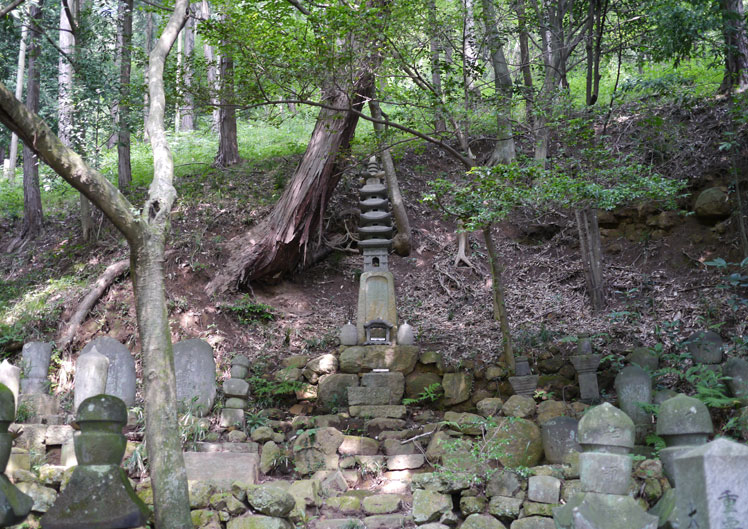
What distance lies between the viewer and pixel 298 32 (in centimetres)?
901

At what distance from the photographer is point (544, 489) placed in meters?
5.10

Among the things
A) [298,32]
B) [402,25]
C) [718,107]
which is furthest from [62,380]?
[718,107]

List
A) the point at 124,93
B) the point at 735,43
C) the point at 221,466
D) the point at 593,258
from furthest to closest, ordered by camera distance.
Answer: the point at 124,93
the point at 735,43
the point at 593,258
the point at 221,466

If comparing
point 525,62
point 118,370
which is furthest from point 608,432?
point 525,62

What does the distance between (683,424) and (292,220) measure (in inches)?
338

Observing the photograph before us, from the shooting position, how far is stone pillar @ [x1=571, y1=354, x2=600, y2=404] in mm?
7617

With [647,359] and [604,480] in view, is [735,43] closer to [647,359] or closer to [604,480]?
[647,359]

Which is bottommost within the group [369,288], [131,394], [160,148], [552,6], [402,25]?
[131,394]

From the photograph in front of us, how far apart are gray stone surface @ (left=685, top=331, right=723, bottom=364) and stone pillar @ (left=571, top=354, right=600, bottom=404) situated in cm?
112

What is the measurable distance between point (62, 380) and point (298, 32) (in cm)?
619

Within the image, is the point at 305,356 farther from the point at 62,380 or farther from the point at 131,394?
the point at 62,380

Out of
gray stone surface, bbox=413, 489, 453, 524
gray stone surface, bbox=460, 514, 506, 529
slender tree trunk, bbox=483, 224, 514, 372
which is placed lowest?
gray stone surface, bbox=460, 514, 506, 529

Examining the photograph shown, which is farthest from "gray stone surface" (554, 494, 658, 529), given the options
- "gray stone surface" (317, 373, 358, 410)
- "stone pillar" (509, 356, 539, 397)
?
"gray stone surface" (317, 373, 358, 410)

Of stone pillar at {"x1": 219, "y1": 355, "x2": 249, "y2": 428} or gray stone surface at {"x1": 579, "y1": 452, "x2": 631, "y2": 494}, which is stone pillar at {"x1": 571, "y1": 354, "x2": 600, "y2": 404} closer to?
stone pillar at {"x1": 219, "y1": 355, "x2": 249, "y2": 428}
